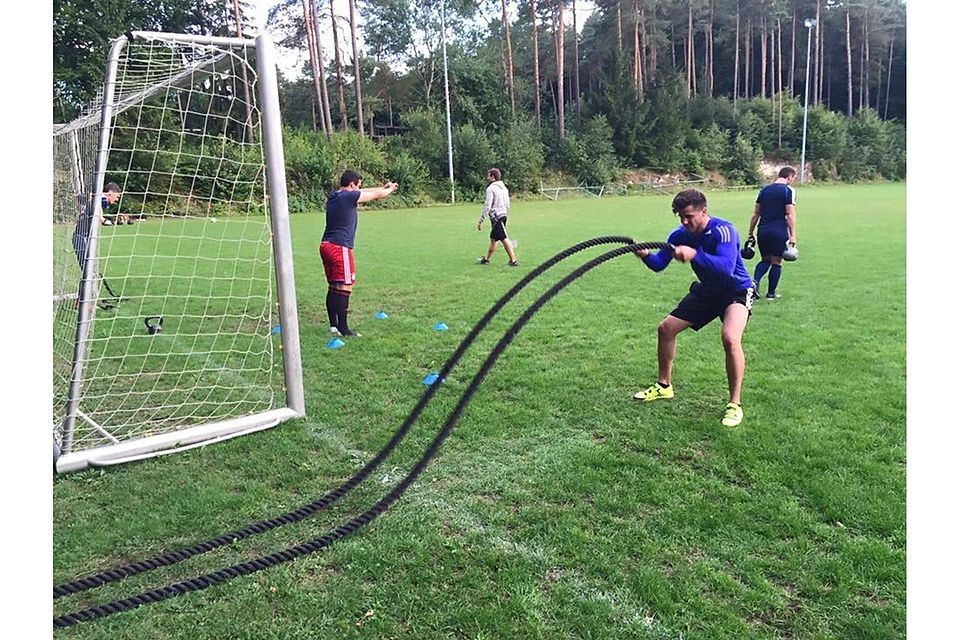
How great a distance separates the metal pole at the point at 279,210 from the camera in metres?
4.79

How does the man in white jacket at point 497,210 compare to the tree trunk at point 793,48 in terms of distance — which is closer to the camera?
the man in white jacket at point 497,210

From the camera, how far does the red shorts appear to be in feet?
23.4

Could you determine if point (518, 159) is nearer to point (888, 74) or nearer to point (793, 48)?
point (793, 48)


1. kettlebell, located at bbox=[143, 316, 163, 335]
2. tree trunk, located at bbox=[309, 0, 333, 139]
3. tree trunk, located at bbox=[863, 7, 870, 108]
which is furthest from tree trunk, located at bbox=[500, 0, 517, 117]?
kettlebell, located at bbox=[143, 316, 163, 335]

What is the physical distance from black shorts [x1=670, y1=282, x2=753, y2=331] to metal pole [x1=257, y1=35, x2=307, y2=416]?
2810 millimetres

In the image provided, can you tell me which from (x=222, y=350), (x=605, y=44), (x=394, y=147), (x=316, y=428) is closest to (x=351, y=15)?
(x=394, y=147)

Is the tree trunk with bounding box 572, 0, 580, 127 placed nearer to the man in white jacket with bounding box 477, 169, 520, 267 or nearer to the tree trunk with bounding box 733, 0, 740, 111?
the tree trunk with bounding box 733, 0, 740, 111

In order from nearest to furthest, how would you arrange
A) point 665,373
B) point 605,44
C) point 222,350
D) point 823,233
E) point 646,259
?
point 646,259 → point 665,373 → point 222,350 → point 823,233 → point 605,44

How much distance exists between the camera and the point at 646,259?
4.44m

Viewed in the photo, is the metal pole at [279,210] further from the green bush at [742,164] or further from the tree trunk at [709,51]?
the tree trunk at [709,51]

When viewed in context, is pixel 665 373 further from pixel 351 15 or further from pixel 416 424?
pixel 351 15

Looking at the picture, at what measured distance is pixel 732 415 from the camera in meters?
4.73

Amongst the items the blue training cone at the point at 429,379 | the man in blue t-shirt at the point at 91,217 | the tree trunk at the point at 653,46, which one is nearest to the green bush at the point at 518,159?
the tree trunk at the point at 653,46

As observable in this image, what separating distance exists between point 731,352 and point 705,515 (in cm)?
147
